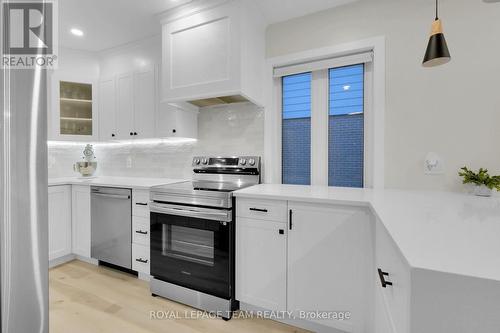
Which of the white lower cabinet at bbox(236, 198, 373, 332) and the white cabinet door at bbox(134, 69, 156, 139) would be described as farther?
the white cabinet door at bbox(134, 69, 156, 139)

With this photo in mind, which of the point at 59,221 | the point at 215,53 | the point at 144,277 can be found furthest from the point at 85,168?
the point at 215,53

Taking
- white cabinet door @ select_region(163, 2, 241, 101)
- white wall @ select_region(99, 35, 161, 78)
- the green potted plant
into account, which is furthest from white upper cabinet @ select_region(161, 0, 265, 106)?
the green potted plant

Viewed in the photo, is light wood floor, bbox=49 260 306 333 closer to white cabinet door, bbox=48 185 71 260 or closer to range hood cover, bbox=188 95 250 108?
white cabinet door, bbox=48 185 71 260

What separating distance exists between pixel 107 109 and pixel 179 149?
1091 millimetres

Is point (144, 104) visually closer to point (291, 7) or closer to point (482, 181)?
point (291, 7)

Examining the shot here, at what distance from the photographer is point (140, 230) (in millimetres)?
2309

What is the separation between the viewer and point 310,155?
2.30 m

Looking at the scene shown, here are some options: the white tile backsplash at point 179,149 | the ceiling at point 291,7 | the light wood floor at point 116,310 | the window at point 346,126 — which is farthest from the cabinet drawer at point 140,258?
the ceiling at point 291,7

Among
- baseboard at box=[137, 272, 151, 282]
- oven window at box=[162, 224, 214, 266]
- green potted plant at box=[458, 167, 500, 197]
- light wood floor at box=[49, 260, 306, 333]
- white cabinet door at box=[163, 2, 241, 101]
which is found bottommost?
light wood floor at box=[49, 260, 306, 333]

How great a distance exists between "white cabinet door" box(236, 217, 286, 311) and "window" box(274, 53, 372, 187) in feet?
2.45

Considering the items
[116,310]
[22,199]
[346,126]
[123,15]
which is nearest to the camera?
[22,199]

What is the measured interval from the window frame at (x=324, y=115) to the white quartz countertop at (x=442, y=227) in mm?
498

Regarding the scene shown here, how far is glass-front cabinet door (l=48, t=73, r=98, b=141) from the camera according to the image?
115 inches

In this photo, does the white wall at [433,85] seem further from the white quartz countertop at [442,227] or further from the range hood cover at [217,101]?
the range hood cover at [217,101]
